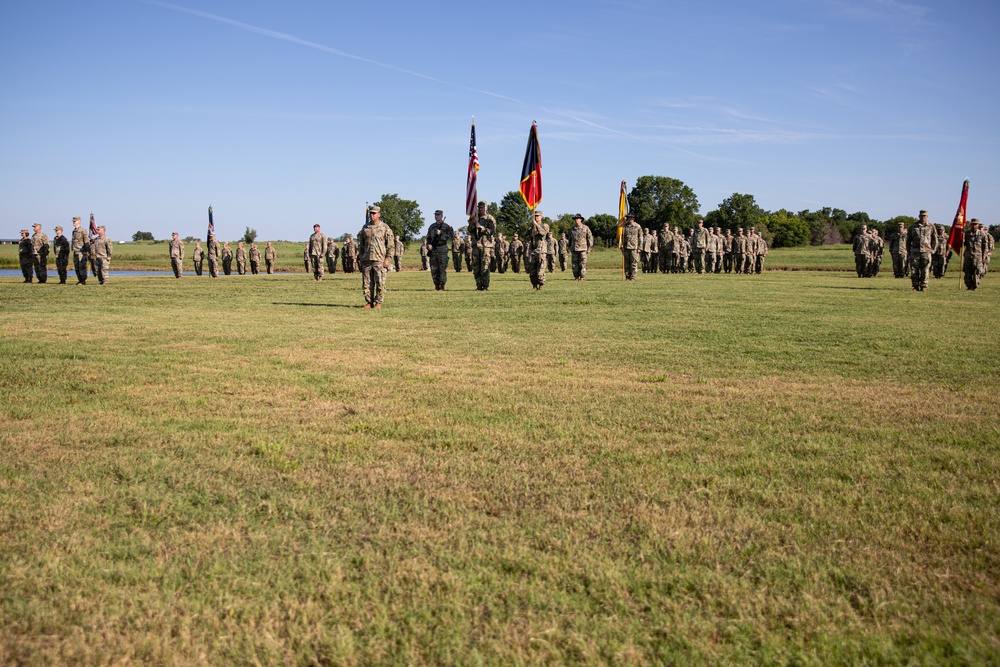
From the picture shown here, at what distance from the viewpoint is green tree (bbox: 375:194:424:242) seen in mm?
154500

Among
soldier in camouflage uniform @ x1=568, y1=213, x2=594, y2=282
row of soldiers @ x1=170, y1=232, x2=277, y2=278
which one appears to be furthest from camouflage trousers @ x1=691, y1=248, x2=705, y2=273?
row of soldiers @ x1=170, y1=232, x2=277, y2=278

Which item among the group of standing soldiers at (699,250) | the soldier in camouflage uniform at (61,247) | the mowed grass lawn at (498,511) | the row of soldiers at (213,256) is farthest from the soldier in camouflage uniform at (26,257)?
the group of standing soldiers at (699,250)

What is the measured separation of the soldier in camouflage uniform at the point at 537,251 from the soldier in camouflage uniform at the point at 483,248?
4.11 feet

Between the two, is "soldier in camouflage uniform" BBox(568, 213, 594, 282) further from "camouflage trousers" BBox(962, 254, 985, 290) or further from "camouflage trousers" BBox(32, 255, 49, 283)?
"camouflage trousers" BBox(32, 255, 49, 283)

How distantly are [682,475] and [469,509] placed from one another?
4.50 ft

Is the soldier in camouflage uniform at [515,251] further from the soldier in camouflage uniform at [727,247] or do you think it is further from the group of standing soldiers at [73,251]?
the group of standing soldiers at [73,251]

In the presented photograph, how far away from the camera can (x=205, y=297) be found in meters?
20.8

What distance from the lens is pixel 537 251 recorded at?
22.7 m

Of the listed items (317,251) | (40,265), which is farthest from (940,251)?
(40,265)

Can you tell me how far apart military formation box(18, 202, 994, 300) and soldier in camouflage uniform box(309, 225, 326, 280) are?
0.22 ft

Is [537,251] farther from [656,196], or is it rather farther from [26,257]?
[656,196]

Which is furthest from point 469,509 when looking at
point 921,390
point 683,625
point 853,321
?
point 853,321

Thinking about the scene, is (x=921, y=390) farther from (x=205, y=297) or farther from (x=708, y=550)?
(x=205, y=297)

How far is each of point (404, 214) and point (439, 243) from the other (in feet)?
452
